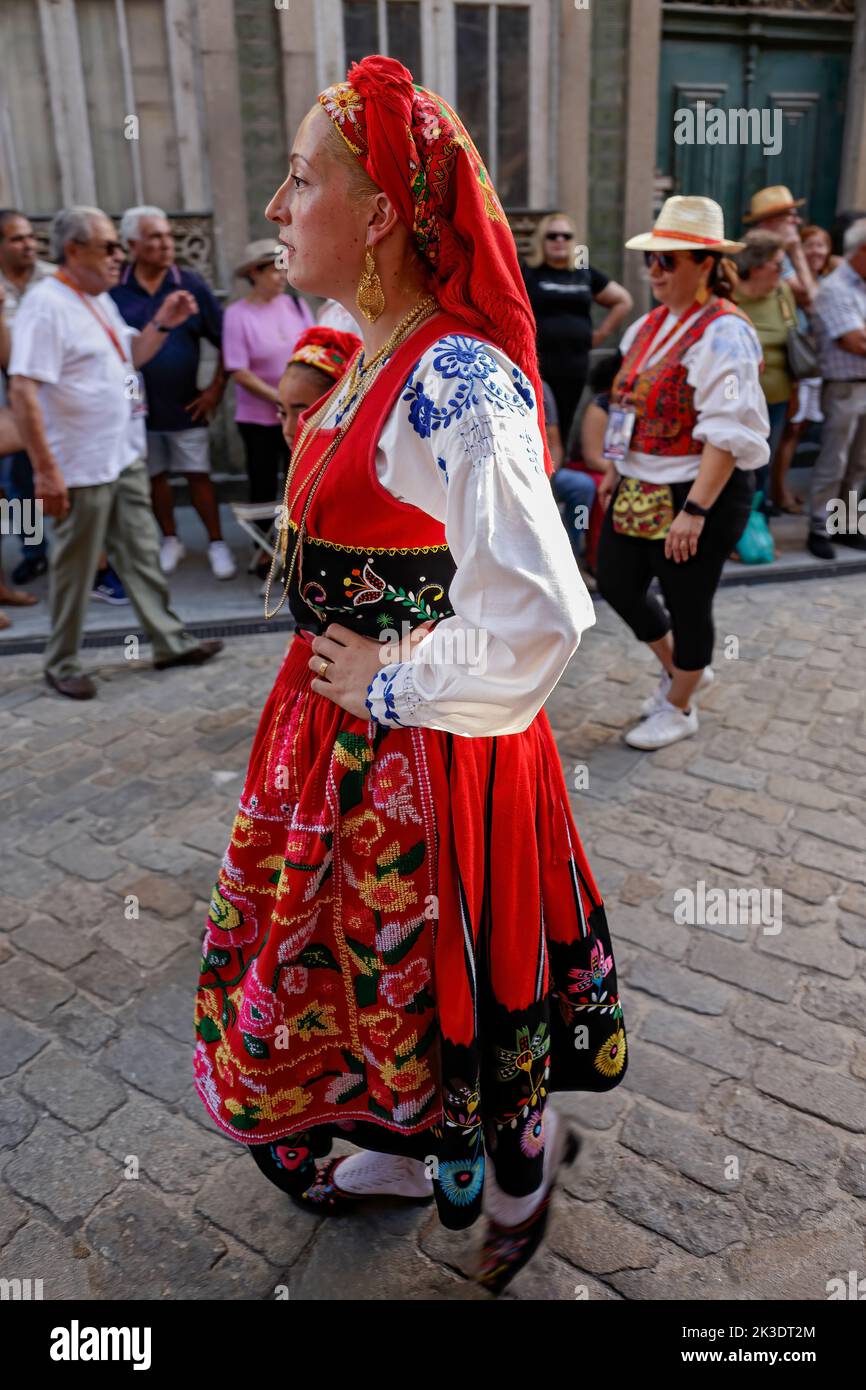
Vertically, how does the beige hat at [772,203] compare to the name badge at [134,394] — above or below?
Answer: above

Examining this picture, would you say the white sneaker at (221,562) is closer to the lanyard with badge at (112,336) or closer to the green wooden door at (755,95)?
the lanyard with badge at (112,336)

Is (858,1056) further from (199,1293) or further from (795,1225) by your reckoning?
(199,1293)

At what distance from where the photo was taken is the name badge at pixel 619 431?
425 centimetres

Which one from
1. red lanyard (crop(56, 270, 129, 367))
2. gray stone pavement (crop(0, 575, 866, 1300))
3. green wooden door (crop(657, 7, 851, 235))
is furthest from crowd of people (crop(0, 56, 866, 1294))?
green wooden door (crop(657, 7, 851, 235))

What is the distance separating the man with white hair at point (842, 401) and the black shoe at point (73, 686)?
486 centimetres

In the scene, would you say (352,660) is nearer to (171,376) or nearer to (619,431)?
(619,431)

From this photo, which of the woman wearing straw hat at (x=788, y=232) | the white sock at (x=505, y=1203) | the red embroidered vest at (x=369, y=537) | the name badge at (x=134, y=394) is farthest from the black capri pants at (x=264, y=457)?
the white sock at (x=505, y=1203)

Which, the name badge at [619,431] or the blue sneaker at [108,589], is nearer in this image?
the name badge at [619,431]

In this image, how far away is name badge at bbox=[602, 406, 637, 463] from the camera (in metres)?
4.25

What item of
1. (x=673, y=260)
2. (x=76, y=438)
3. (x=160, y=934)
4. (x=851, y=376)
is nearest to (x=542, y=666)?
(x=160, y=934)

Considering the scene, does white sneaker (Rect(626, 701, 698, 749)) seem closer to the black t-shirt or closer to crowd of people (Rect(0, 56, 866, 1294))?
crowd of people (Rect(0, 56, 866, 1294))

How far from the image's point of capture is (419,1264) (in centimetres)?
223

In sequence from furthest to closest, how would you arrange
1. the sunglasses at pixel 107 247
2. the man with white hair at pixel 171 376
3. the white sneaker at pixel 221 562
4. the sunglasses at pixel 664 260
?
the white sneaker at pixel 221 562 → the man with white hair at pixel 171 376 → the sunglasses at pixel 107 247 → the sunglasses at pixel 664 260

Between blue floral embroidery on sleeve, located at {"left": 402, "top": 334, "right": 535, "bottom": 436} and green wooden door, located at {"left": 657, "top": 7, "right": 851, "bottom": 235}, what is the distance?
29.0 feet
